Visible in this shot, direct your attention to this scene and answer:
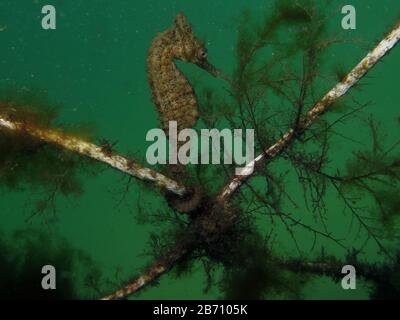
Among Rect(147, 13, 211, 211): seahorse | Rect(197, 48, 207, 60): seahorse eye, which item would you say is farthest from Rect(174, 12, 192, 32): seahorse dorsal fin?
Rect(197, 48, 207, 60): seahorse eye

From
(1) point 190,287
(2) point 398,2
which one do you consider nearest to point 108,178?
(1) point 190,287

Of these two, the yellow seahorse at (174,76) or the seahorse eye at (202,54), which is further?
the seahorse eye at (202,54)

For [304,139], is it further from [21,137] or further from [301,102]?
[21,137]

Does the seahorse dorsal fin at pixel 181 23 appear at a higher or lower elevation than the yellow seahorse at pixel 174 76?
higher

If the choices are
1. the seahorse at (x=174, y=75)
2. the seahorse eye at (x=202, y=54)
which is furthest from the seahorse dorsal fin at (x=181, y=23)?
the seahorse eye at (x=202, y=54)

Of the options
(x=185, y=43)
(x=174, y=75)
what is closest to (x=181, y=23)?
(x=185, y=43)

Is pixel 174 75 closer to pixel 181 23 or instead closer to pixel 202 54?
pixel 202 54

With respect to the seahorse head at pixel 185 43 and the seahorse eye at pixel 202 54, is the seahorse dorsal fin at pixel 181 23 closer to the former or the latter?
the seahorse head at pixel 185 43

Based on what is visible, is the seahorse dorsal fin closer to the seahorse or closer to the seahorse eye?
the seahorse
